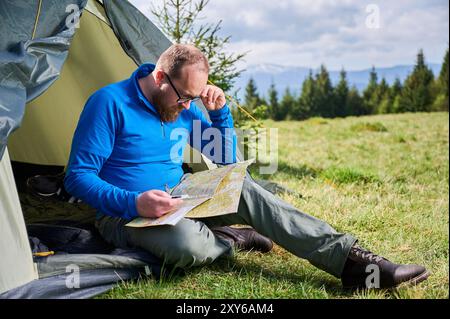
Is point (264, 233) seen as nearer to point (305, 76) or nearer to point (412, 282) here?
point (412, 282)

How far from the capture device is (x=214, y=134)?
10.7 ft

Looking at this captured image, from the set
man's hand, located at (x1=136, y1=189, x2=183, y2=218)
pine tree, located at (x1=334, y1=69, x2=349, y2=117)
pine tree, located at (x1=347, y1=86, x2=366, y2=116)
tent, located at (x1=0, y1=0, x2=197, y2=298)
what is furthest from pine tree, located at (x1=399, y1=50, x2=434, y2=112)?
man's hand, located at (x1=136, y1=189, x2=183, y2=218)

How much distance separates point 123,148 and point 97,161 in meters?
0.21

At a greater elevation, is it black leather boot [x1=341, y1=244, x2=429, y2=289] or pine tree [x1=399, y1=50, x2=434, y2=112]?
pine tree [x1=399, y1=50, x2=434, y2=112]

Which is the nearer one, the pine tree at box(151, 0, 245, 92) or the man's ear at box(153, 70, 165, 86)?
the man's ear at box(153, 70, 165, 86)

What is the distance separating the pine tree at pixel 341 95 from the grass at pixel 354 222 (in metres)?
31.2

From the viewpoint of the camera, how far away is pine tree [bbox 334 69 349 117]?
39562 mm

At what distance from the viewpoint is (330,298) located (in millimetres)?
2545

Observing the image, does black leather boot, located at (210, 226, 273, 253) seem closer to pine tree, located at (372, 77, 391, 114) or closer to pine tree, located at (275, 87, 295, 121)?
pine tree, located at (372, 77, 391, 114)

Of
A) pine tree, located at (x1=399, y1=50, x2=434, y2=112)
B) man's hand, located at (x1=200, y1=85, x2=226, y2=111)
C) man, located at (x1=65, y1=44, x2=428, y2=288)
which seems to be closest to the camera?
man, located at (x1=65, y1=44, x2=428, y2=288)

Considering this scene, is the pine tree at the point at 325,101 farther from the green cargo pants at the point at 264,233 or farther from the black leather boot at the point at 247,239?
the green cargo pants at the point at 264,233

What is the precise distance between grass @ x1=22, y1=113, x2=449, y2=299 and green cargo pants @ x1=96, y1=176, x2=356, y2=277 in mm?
127

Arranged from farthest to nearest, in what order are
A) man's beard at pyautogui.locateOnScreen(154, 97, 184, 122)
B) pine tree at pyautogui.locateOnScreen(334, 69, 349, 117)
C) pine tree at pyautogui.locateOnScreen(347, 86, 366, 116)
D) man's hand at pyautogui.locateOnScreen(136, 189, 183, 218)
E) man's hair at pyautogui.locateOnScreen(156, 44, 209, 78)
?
pine tree at pyautogui.locateOnScreen(334, 69, 349, 117)
pine tree at pyautogui.locateOnScreen(347, 86, 366, 116)
man's beard at pyautogui.locateOnScreen(154, 97, 184, 122)
man's hair at pyautogui.locateOnScreen(156, 44, 209, 78)
man's hand at pyautogui.locateOnScreen(136, 189, 183, 218)

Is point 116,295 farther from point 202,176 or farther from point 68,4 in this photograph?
point 68,4
